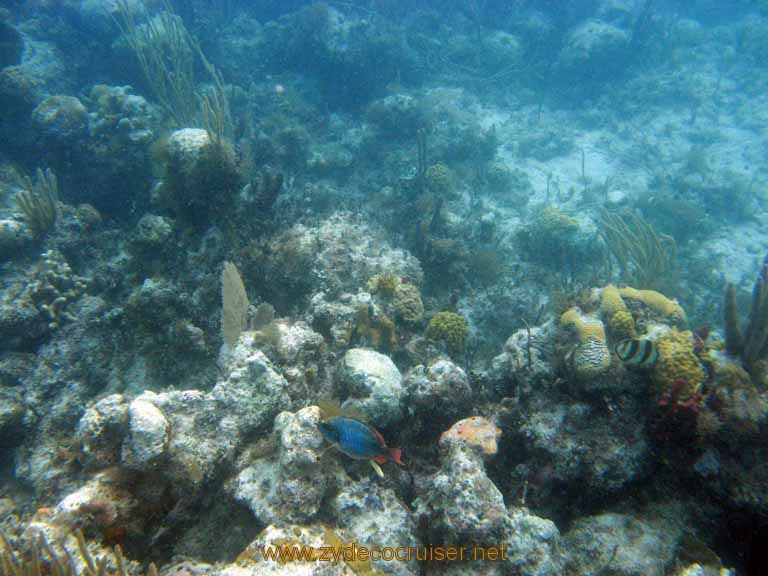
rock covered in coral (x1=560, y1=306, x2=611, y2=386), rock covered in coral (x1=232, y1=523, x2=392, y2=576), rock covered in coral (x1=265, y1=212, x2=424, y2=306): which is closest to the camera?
rock covered in coral (x1=232, y1=523, x2=392, y2=576)

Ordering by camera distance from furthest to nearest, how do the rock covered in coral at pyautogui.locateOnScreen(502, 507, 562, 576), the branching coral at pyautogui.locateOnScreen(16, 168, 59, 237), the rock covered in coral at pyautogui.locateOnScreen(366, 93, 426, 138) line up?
the rock covered in coral at pyautogui.locateOnScreen(366, 93, 426, 138)
the branching coral at pyautogui.locateOnScreen(16, 168, 59, 237)
the rock covered in coral at pyautogui.locateOnScreen(502, 507, 562, 576)

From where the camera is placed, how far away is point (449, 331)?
4707mm

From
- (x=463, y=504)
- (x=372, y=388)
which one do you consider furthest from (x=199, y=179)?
(x=463, y=504)

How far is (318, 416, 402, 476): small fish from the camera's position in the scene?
254 centimetres

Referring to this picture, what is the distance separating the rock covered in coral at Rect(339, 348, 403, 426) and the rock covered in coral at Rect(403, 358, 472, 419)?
148 millimetres

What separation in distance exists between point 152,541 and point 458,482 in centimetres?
226

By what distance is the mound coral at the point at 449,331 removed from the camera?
15.5 feet

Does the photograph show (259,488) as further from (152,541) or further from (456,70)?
(456,70)

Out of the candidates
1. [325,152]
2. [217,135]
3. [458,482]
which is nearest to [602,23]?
[325,152]

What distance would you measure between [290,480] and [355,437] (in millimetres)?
641

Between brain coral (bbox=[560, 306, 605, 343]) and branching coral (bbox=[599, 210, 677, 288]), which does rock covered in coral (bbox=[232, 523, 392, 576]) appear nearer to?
brain coral (bbox=[560, 306, 605, 343])

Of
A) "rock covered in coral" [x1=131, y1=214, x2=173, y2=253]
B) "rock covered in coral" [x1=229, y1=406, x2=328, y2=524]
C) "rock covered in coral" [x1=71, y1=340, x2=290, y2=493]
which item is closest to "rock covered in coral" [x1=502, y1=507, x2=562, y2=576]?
"rock covered in coral" [x1=229, y1=406, x2=328, y2=524]

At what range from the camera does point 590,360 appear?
3.27 meters

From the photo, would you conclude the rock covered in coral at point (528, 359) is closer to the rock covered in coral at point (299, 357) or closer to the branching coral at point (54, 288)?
the rock covered in coral at point (299, 357)
